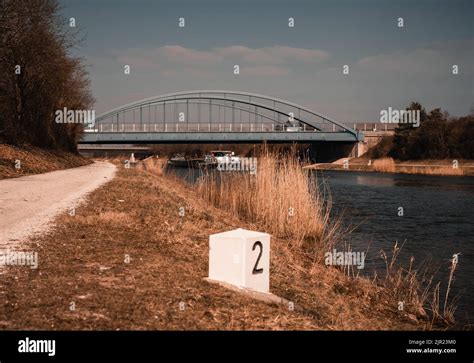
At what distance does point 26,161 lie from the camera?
2286cm

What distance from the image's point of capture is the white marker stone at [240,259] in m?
5.96

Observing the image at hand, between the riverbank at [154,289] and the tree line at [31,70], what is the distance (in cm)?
1428

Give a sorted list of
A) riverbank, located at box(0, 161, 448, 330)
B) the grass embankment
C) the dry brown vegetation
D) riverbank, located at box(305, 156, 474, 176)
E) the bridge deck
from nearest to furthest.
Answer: riverbank, located at box(0, 161, 448, 330) < the dry brown vegetation < the grass embankment < riverbank, located at box(305, 156, 474, 176) < the bridge deck

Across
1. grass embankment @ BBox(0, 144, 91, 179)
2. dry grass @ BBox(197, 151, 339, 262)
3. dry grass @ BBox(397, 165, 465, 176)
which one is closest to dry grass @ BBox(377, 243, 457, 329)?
dry grass @ BBox(197, 151, 339, 262)

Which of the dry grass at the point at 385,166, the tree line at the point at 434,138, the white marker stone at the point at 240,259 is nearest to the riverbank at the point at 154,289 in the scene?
the white marker stone at the point at 240,259

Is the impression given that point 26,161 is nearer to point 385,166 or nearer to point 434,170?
point 434,170

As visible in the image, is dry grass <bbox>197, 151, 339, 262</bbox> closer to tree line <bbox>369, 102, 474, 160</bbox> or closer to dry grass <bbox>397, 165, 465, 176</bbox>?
dry grass <bbox>397, 165, 465, 176</bbox>

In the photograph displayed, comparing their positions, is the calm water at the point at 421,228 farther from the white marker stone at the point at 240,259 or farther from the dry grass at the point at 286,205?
the white marker stone at the point at 240,259

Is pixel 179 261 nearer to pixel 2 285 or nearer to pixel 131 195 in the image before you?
pixel 2 285

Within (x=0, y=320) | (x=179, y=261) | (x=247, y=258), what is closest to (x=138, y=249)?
(x=179, y=261)

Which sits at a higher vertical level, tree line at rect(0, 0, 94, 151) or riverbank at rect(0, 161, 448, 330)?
tree line at rect(0, 0, 94, 151)

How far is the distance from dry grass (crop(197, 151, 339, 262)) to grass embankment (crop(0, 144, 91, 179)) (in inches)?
342

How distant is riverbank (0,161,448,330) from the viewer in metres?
4.79
